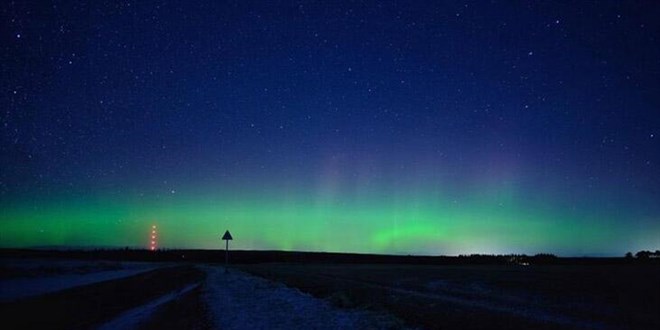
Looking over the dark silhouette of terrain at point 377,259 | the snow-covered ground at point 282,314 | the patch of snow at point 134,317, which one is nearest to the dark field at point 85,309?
the patch of snow at point 134,317

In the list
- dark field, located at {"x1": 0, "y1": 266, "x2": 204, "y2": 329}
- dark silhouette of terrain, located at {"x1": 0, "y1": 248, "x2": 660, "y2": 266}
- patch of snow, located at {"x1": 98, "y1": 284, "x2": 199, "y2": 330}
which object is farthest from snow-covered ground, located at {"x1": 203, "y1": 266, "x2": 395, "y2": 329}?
dark silhouette of terrain, located at {"x1": 0, "y1": 248, "x2": 660, "y2": 266}

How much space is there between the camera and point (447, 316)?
1614 centimetres

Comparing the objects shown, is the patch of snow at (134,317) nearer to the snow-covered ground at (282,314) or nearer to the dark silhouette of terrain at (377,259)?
the snow-covered ground at (282,314)

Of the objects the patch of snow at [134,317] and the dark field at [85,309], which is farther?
the dark field at [85,309]

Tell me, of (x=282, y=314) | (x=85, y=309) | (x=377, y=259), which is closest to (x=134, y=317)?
(x=85, y=309)

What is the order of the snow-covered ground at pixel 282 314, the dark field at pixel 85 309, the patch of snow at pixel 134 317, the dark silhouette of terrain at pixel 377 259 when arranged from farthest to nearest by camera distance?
the dark silhouette of terrain at pixel 377 259 → the dark field at pixel 85 309 → the patch of snow at pixel 134 317 → the snow-covered ground at pixel 282 314

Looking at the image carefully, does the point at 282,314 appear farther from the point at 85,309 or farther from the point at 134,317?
the point at 85,309

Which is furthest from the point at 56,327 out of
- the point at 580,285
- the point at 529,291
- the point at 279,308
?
the point at 580,285

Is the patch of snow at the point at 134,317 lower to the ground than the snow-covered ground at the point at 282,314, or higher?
lower

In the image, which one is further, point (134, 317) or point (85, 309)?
point (85, 309)

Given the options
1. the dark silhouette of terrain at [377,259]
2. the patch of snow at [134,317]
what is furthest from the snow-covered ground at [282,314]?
the dark silhouette of terrain at [377,259]

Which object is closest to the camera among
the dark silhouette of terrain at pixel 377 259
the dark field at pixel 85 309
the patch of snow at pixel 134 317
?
the patch of snow at pixel 134 317

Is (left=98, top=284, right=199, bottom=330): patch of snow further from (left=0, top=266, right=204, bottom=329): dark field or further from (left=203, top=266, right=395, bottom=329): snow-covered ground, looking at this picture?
(left=203, top=266, right=395, bottom=329): snow-covered ground

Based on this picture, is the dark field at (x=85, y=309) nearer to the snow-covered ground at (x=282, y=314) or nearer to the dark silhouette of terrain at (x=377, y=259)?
the snow-covered ground at (x=282, y=314)
